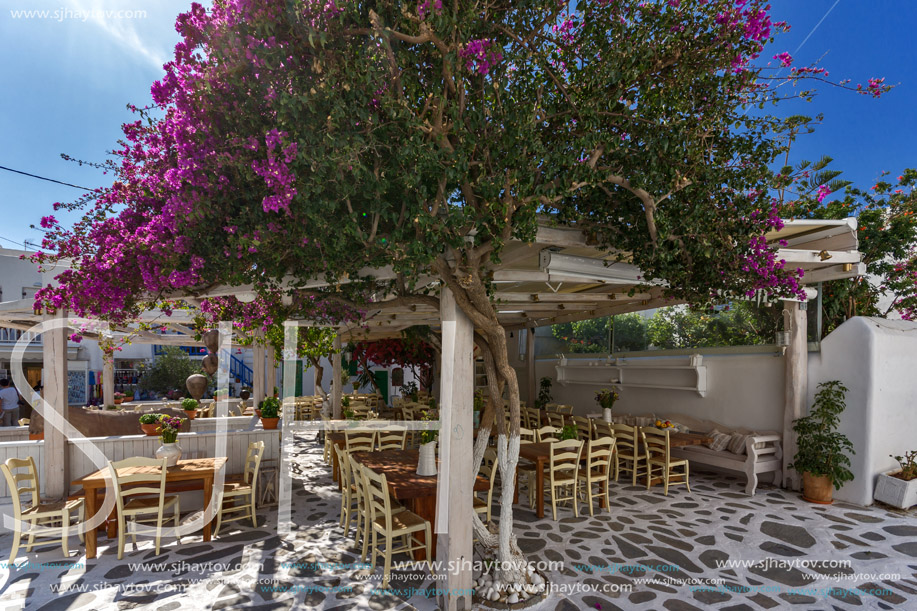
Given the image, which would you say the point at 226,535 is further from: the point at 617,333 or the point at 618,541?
the point at 617,333

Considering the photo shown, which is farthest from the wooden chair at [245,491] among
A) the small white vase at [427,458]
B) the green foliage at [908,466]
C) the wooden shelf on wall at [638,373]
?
the green foliage at [908,466]

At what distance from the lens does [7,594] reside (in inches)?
146

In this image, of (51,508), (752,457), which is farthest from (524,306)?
(51,508)

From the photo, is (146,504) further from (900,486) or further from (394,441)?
(900,486)

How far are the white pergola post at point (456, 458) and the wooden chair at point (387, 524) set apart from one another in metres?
0.42

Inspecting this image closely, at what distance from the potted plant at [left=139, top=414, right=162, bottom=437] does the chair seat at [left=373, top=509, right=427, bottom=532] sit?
3259 mm

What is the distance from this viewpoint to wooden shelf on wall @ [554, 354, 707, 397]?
7969mm

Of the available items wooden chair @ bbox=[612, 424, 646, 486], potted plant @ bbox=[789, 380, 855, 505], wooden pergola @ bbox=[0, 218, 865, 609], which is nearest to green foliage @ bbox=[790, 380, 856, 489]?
potted plant @ bbox=[789, 380, 855, 505]

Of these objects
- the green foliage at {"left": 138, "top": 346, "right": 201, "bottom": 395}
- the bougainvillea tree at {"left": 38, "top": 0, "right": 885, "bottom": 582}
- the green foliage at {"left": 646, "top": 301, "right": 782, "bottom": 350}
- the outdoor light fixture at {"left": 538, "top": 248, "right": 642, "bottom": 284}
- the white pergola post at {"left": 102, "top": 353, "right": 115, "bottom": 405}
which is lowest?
the green foliage at {"left": 138, "top": 346, "right": 201, "bottom": 395}

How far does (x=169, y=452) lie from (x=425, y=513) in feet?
8.87

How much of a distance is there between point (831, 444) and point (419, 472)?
A: 17.4 ft

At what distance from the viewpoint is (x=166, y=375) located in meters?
18.4

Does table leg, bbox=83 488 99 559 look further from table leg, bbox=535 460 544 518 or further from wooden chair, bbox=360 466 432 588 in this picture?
table leg, bbox=535 460 544 518

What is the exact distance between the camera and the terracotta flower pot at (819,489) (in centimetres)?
596
